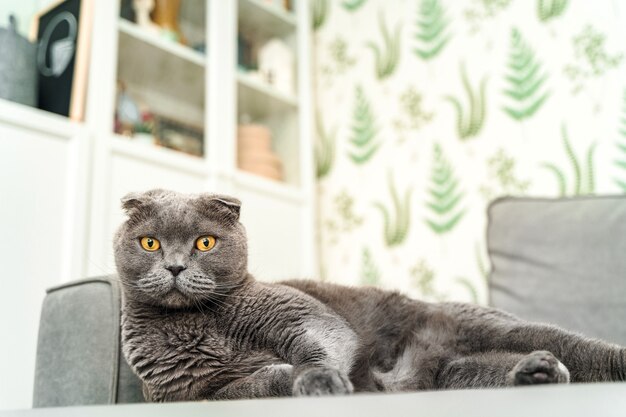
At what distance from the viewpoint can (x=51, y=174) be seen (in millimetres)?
1746

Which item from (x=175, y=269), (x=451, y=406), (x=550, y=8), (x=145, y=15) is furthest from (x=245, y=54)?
(x=451, y=406)

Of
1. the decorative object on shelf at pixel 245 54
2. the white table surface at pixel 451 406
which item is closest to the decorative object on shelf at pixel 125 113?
the decorative object on shelf at pixel 245 54

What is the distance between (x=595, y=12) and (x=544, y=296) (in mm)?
1181

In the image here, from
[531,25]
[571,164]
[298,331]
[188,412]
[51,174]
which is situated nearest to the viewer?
[188,412]

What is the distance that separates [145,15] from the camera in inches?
89.9

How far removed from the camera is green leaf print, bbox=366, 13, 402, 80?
265cm

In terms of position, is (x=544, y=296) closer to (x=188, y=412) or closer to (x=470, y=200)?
(x=470, y=200)

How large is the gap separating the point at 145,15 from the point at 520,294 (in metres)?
1.75

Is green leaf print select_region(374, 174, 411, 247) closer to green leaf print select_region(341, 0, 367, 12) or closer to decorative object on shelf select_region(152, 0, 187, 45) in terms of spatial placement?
green leaf print select_region(341, 0, 367, 12)

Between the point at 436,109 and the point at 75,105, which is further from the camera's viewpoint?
the point at 436,109

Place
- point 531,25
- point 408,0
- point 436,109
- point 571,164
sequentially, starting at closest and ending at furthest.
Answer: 1. point 571,164
2. point 531,25
3. point 436,109
4. point 408,0

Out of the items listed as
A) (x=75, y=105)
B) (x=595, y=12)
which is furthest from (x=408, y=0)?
(x=75, y=105)

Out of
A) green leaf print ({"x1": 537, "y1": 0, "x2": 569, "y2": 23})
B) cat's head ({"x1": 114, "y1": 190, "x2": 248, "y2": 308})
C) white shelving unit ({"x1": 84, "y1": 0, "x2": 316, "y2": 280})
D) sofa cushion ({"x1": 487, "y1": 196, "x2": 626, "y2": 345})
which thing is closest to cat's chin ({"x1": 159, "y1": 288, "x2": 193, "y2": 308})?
cat's head ({"x1": 114, "y1": 190, "x2": 248, "y2": 308})

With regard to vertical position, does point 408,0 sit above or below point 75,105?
above
